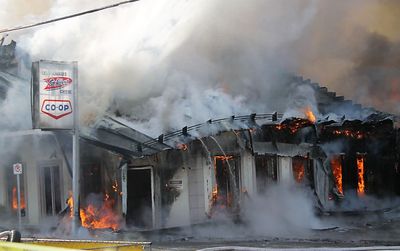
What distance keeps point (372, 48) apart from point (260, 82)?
386 centimetres

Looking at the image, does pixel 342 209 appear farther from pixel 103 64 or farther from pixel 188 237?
pixel 103 64

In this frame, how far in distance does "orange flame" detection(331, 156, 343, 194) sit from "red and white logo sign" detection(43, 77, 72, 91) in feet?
29.9

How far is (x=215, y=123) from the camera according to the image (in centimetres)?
1488

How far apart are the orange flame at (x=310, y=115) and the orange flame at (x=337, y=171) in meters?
1.54

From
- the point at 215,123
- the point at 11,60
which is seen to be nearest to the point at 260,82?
the point at 215,123

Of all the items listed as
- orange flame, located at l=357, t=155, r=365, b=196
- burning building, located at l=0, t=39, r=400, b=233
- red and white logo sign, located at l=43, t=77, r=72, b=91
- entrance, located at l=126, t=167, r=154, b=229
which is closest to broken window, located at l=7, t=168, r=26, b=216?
burning building, located at l=0, t=39, r=400, b=233

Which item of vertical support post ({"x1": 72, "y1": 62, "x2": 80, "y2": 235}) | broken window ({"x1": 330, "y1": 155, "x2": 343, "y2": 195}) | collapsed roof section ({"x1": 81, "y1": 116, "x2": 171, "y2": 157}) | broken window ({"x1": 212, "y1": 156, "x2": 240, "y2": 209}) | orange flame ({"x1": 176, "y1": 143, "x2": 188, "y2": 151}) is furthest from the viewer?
broken window ({"x1": 330, "y1": 155, "x2": 343, "y2": 195})

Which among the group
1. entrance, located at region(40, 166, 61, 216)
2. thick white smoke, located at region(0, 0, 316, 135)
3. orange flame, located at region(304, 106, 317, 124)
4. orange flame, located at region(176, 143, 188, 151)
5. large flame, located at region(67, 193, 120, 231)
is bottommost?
large flame, located at region(67, 193, 120, 231)

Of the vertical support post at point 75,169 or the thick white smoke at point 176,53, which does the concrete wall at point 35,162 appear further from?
the vertical support post at point 75,169

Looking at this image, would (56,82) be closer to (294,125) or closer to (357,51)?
(294,125)

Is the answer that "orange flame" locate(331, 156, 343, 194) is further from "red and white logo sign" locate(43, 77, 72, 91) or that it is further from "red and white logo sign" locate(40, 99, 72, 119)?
"red and white logo sign" locate(43, 77, 72, 91)

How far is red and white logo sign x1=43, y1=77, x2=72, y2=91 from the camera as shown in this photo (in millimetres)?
12391

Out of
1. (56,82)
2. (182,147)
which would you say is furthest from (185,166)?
(56,82)

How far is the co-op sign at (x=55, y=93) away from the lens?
12.4 metres
